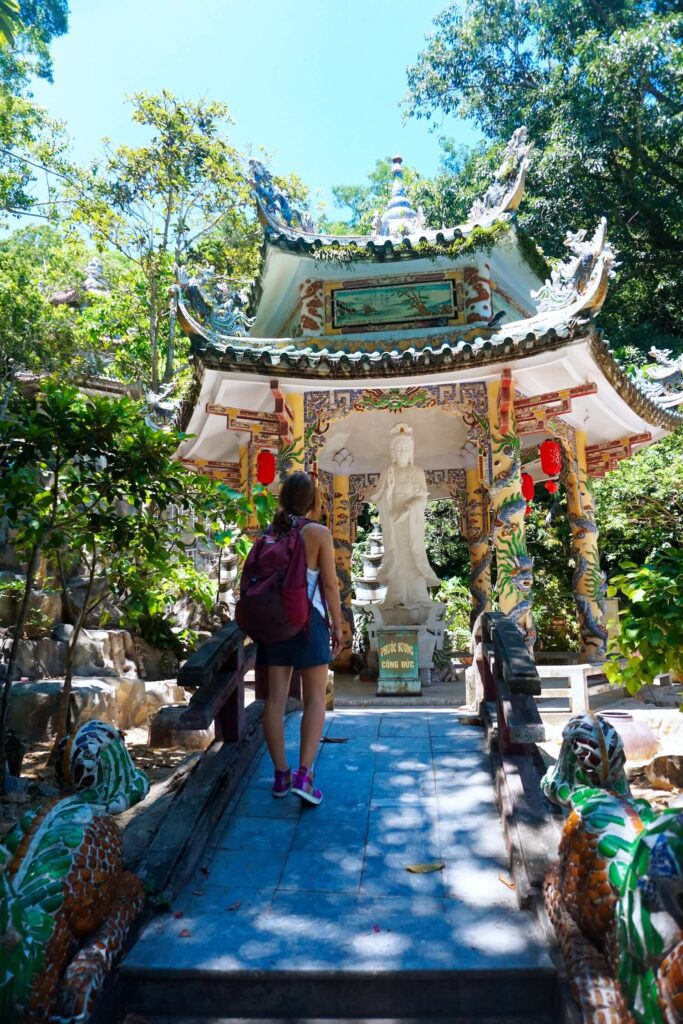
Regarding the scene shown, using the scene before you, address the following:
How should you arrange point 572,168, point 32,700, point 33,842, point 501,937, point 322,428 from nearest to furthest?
1. point 33,842
2. point 501,937
3. point 32,700
4. point 322,428
5. point 572,168

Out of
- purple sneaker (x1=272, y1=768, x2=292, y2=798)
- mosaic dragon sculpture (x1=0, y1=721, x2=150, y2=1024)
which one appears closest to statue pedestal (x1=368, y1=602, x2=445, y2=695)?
purple sneaker (x1=272, y1=768, x2=292, y2=798)

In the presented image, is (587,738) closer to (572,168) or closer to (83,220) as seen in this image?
(83,220)

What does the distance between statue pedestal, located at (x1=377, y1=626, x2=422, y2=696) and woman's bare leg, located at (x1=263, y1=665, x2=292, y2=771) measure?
5271mm

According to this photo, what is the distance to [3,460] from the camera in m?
5.12

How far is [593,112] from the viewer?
18.4 metres

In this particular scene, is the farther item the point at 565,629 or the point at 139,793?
the point at 565,629

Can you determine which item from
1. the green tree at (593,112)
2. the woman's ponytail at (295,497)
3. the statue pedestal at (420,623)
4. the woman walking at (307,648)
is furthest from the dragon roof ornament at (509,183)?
the green tree at (593,112)

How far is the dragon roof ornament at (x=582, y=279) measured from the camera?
811 cm

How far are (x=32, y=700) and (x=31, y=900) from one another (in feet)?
20.4

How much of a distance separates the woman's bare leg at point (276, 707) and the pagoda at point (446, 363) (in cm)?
532

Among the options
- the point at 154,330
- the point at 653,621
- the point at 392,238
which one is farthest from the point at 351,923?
the point at 154,330

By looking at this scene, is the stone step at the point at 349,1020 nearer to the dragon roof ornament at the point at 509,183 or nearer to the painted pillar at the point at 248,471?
the painted pillar at the point at 248,471

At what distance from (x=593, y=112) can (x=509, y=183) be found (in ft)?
35.8

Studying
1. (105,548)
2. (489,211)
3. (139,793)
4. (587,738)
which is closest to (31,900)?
(139,793)
